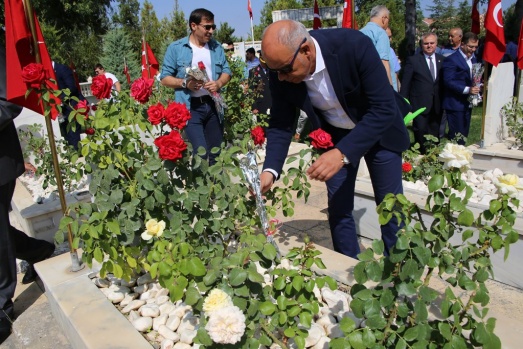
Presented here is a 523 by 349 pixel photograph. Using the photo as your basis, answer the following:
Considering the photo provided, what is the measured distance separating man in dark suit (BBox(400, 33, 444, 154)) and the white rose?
480 centimetres

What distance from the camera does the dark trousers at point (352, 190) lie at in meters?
2.52

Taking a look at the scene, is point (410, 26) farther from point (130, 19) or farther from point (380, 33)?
point (130, 19)

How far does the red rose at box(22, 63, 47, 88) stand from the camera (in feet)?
7.45

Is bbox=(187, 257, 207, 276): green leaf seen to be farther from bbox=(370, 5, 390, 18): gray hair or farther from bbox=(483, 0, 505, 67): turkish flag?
bbox=(483, 0, 505, 67): turkish flag

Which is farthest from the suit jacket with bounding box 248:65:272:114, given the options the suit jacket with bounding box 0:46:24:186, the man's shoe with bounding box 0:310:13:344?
the man's shoe with bounding box 0:310:13:344

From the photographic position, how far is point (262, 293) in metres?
1.64

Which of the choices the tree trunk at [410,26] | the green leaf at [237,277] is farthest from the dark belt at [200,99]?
the tree trunk at [410,26]

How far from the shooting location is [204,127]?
4.28 meters

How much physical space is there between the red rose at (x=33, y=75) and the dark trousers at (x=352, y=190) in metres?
1.70

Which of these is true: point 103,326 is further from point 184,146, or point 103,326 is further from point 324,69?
point 324,69

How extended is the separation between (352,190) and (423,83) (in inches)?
137

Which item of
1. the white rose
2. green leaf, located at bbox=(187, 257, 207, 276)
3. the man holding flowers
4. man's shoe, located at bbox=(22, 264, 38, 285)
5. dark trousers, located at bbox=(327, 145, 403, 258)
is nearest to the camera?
the white rose

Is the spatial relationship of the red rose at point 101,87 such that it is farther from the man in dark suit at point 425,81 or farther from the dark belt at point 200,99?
the man in dark suit at point 425,81

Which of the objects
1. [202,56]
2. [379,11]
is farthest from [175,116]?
[379,11]
